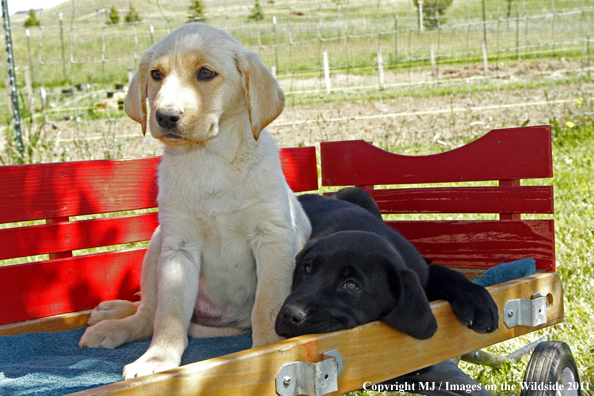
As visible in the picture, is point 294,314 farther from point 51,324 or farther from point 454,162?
point 454,162

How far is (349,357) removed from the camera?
1942 millimetres

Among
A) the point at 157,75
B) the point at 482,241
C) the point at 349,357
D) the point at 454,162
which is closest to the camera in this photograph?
the point at 349,357

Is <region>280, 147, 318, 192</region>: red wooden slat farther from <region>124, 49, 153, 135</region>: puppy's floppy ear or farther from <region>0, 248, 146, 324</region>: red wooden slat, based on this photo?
<region>124, 49, 153, 135</region>: puppy's floppy ear

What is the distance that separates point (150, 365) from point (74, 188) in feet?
4.78

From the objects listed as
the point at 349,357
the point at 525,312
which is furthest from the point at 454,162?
the point at 349,357

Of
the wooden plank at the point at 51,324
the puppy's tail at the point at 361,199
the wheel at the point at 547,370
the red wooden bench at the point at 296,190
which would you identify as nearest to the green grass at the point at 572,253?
the wheel at the point at 547,370

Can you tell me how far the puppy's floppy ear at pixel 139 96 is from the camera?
276cm

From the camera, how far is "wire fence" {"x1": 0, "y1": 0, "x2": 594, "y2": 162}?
28.9 ft

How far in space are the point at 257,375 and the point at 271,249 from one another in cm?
91

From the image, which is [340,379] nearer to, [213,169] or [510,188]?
[213,169]

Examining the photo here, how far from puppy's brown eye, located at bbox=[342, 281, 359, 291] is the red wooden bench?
14.0 inches

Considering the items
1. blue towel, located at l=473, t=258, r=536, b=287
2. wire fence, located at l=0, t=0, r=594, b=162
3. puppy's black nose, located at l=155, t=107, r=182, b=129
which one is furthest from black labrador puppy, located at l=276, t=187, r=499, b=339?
wire fence, located at l=0, t=0, r=594, b=162

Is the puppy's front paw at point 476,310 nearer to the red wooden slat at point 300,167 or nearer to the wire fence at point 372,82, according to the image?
the red wooden slat at point 300,167

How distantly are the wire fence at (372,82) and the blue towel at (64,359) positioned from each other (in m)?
4.04
